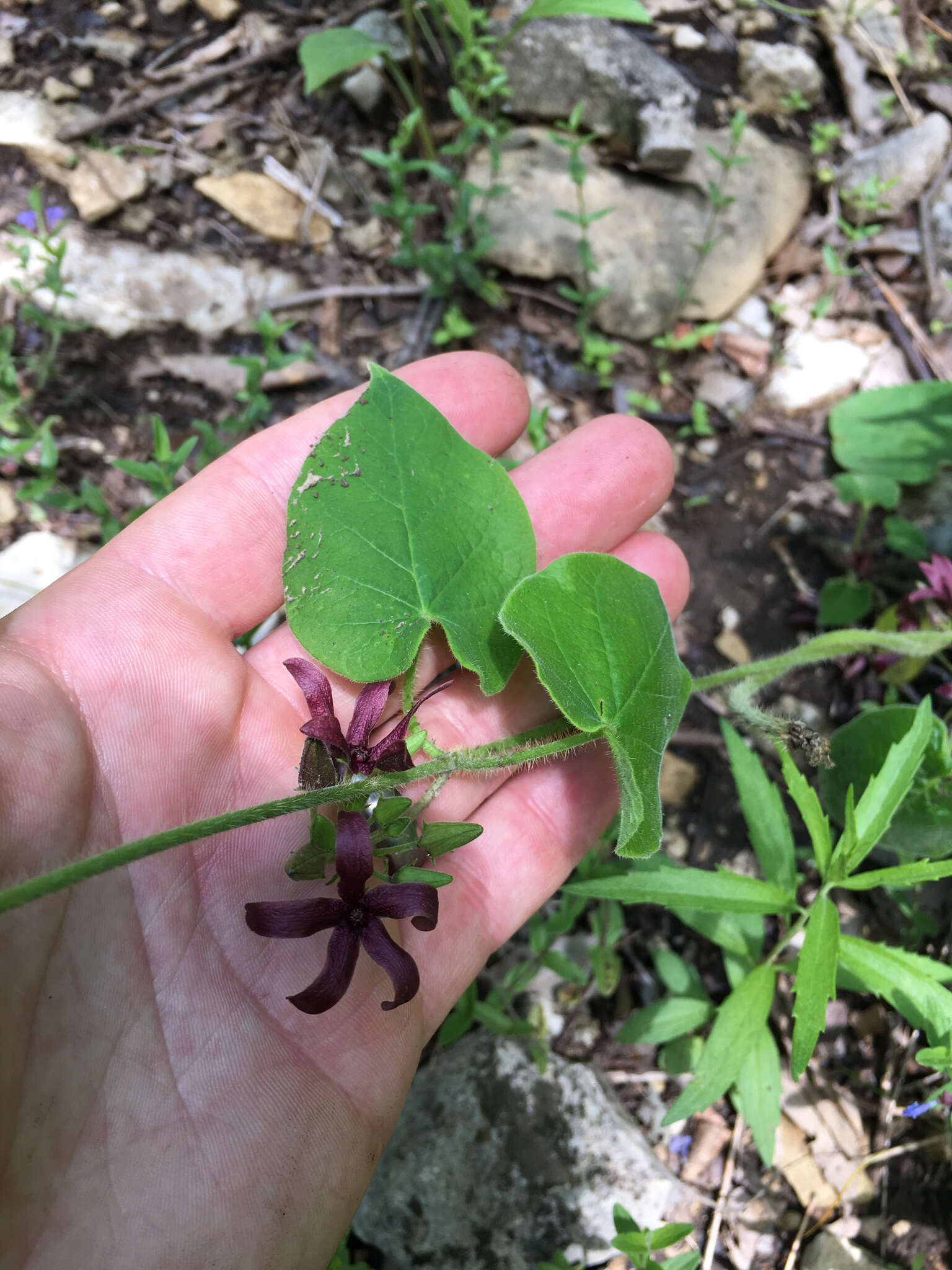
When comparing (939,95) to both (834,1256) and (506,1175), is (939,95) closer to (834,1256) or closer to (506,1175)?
(834,1256)

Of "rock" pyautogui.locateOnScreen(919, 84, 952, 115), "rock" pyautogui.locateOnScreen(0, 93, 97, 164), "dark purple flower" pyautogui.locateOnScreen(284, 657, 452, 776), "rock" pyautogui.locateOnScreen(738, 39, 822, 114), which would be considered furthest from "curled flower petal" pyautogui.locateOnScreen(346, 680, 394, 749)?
"rock" pyautogui.locateOnScreen(919, 84, 952, 115)

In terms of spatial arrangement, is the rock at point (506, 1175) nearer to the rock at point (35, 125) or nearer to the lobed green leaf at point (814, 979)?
the lobed green leaf at point (814, 979)

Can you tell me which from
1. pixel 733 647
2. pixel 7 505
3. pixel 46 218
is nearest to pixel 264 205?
pixel 46 218

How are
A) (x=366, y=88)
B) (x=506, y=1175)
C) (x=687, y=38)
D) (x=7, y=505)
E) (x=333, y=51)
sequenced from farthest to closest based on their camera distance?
(x=687, y=38), (x=366, y=88), (x=333, y=51), (x=7, y=505), (x=506, y=1175)

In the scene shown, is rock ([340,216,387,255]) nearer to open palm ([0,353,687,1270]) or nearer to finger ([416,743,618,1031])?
open palm ([0,353,687,1270])

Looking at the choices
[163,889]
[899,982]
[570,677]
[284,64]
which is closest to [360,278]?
[284,64]
